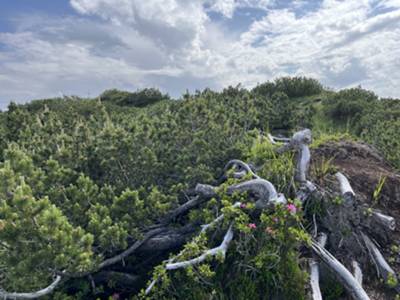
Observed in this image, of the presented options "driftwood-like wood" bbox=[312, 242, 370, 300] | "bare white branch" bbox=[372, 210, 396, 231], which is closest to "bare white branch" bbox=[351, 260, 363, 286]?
"driftwood-like wood" bbox=[312, 242, 370, 300]

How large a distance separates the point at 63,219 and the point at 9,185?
0.60 metres

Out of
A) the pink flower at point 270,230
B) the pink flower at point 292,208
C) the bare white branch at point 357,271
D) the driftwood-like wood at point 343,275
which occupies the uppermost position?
the pink flower at point 292,208

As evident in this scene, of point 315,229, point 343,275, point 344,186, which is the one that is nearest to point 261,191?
point 315,229

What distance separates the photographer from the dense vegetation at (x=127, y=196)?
2.96 meters

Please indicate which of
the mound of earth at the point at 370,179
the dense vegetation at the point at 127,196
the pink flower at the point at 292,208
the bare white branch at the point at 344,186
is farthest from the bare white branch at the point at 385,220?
the pink flower at the point at 292,208

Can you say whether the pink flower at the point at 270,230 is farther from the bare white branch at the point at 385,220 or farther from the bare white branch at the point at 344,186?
the bare white branch at the point at 385,220

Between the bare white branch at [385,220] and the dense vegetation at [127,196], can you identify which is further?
the bare white branch at [385,220]

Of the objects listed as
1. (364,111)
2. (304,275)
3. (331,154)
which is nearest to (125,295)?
(304,275)

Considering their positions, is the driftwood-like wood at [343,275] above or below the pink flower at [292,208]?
below

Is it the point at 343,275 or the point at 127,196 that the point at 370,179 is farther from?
the point at 127,196

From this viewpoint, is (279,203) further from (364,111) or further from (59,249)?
(364,111)

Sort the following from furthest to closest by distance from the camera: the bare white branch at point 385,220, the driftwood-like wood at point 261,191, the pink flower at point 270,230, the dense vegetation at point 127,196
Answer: the bare white branch at point 385,220
the driftwood-like wood at point 261,191
the pink flower at point 270,230
the dense vegetation at point 127,196

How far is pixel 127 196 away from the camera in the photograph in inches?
148

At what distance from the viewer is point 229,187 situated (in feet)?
14.3
